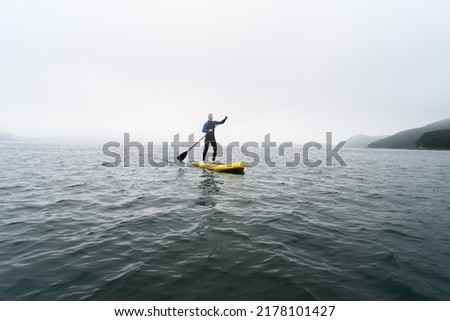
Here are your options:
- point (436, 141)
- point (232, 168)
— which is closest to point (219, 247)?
point (232, 168)

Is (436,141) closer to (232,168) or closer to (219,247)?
(232,168)

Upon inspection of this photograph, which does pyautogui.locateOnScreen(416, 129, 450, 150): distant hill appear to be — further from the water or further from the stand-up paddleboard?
the water

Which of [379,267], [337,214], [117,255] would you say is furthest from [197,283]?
[337,214]

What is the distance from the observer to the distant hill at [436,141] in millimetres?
158125

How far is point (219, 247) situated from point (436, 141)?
211797 mm

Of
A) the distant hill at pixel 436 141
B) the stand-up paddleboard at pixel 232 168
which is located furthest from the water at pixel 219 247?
the distant hill at pixel 436 141

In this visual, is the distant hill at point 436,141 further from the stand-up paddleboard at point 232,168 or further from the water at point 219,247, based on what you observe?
the water at point 219,247

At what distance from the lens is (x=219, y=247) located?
6043 mm

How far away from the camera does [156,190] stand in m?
12.4

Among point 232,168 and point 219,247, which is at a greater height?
point 232,168

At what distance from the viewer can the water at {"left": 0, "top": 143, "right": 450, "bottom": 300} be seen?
14.4 ft
